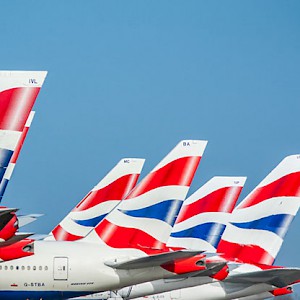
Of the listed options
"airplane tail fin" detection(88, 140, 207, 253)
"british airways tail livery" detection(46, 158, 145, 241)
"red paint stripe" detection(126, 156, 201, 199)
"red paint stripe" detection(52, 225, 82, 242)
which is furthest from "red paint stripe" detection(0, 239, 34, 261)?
"red paint stripe" detection(52, 225, 82, 242)

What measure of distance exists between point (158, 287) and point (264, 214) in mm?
7323

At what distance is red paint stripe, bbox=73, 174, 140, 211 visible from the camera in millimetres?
46125

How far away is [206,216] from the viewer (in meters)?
46.1

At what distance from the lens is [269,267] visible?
42.7 metres

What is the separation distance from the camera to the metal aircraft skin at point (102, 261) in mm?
35156

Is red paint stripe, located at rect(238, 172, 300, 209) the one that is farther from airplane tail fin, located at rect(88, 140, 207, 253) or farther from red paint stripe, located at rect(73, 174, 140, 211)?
airplane tail fin, located at rect(88, 140, 207, 253)

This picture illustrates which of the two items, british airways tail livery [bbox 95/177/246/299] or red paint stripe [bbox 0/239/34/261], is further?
british airways tail livery [bbox 95/177/246/299]

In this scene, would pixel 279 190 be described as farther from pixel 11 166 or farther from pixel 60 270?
pixel 60 270

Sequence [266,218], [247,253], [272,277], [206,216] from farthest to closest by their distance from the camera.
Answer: [206,216] < [266,218] < [247,253] < [272,277]

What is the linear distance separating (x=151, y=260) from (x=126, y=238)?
7.63ft

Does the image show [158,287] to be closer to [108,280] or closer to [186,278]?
[186,278]

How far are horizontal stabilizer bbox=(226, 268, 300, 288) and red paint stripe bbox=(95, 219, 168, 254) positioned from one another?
536 centimetres

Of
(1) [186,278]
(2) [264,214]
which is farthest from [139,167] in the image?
(1) [186,278]

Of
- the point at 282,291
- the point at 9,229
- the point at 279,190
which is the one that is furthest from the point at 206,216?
the point at 9,229
